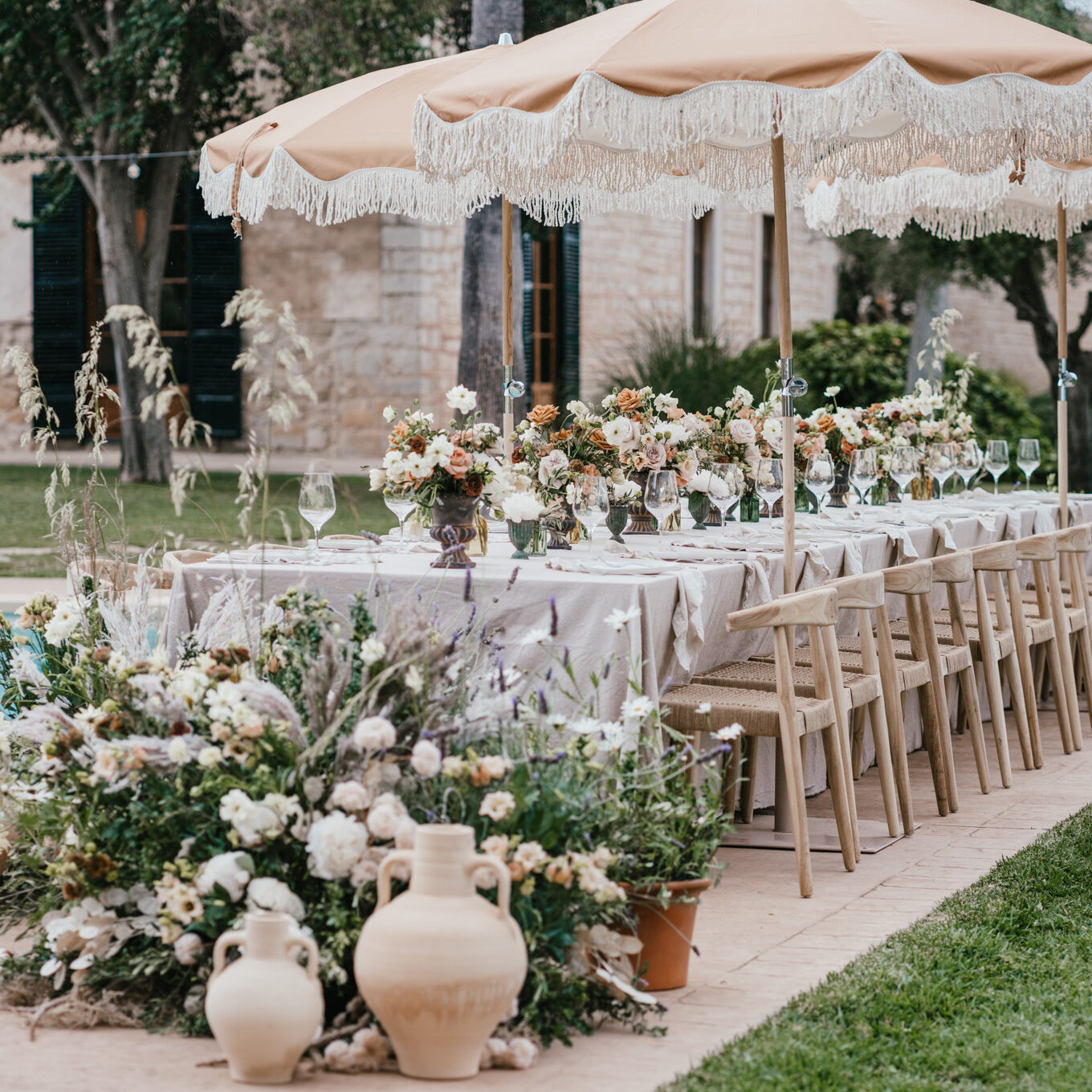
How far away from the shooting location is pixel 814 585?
5898 mm

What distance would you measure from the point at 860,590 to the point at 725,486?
1.23 meters

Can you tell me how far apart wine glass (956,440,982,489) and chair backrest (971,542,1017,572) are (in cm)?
201

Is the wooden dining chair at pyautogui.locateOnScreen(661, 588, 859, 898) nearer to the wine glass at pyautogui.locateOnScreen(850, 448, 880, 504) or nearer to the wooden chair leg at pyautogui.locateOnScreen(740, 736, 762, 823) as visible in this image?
the wooden chair leg at pyautogui.locateOnScreen(740, 736, 762, 823)

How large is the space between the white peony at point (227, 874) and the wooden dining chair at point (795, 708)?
1554mm

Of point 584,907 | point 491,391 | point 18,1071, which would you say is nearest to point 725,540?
point 584,907

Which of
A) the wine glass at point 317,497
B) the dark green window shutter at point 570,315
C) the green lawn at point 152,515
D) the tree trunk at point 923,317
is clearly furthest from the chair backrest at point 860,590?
the dark green window shutter at point 570,315

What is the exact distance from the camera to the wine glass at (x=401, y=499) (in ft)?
17.5

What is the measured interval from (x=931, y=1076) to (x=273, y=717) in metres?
1.57

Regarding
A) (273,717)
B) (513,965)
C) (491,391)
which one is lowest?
(513,965)

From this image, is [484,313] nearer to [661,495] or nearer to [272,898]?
[661,495]

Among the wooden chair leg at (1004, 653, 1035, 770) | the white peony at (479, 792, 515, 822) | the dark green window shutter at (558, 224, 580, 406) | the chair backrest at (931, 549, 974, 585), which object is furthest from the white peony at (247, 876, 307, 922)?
the dark green window shutter at (558, 224, 580, 406)

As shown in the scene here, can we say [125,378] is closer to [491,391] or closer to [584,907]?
[491,391]

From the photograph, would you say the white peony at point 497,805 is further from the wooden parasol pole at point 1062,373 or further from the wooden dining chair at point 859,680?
the wooden parasol pole at point 1062,373

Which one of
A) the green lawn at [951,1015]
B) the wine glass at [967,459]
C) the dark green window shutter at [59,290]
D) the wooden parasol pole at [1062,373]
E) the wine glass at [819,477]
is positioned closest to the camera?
the green lawn at [951,1015]
